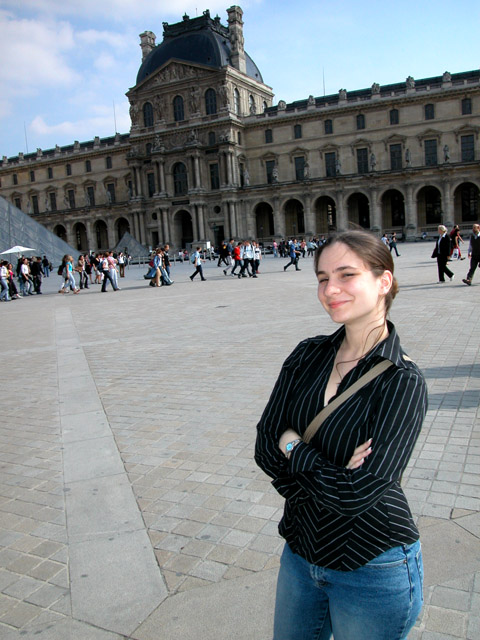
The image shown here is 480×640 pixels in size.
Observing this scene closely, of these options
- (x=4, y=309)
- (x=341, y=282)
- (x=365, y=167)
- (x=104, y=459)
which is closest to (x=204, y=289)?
(x=4, y=309)

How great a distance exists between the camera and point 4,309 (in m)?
19.2

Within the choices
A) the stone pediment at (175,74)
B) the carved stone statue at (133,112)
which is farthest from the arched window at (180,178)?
the stone pediment at (175,74)

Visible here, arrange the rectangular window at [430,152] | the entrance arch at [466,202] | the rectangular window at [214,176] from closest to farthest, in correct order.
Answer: the entrance arch at [466,202], the rectangular window at [430,152], the rectangular window at [214,176]

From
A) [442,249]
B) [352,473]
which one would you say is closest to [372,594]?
[352,473]

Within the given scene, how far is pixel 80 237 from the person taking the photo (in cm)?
7419

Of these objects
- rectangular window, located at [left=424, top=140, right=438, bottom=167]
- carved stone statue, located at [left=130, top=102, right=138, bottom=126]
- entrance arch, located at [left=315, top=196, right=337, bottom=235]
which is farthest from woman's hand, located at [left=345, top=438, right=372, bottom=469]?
carved stone statue, located at [left=130, top=102, right=138, bottom=126]

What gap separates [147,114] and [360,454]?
219ft

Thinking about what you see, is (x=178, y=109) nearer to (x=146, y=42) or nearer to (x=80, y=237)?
(x=146, y=42)

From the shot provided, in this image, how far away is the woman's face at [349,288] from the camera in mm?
1752

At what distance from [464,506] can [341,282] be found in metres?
2.41

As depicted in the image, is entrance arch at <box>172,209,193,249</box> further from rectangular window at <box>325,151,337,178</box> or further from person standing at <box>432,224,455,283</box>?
person standing at <box>432,224,455,283</box>

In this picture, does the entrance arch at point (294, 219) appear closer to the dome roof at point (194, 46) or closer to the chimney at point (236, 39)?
the chimney at point (236, 39)

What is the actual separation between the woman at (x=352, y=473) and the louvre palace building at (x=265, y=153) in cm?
5038

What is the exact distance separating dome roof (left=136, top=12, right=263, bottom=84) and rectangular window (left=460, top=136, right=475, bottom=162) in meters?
25.9
